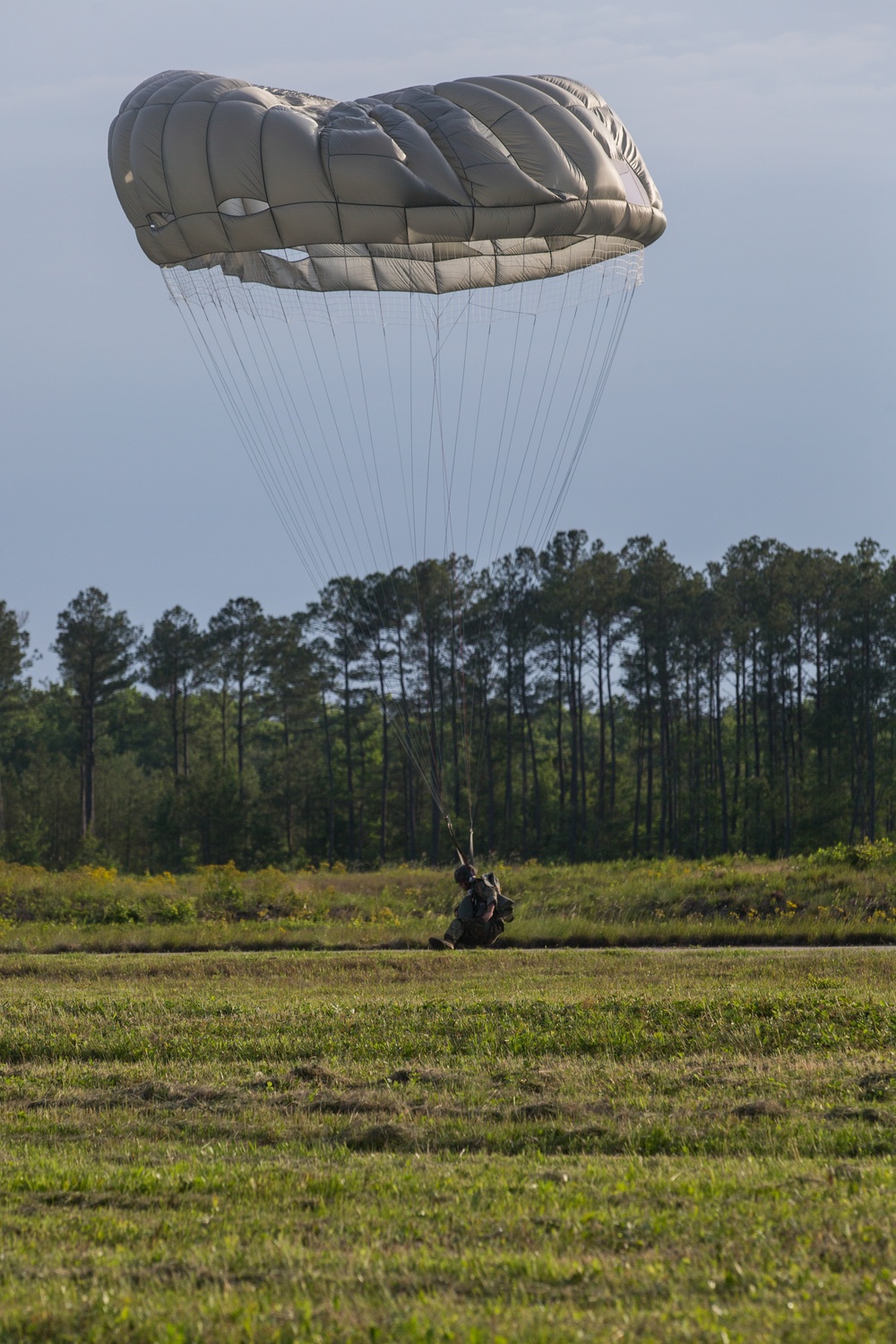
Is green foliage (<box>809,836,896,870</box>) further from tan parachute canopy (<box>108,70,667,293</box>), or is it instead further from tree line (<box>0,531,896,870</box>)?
tree line (<box>0,531,896,870</box>)

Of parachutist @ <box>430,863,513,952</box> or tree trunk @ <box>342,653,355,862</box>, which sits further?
tree trunk @ <box>342,653,355,862</box>

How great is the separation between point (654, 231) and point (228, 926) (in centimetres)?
1411

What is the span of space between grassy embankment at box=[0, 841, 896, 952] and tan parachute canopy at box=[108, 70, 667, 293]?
1117cm

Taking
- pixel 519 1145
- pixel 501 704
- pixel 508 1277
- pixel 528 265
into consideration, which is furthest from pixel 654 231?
pixel 501 704

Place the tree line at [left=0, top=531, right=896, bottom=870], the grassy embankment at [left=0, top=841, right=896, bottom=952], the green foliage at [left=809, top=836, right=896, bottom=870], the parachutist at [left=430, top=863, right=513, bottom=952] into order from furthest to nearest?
the tree line at [left=0, top=531, right=896, bottom=870] < the green foliage at [left=809, top=836, right=896, bottom=870] < the grassy embankment at [left=0, top=841, right=896, bottom=952] < the parachutist at [left=430, top=863, right=513, bottom=952]

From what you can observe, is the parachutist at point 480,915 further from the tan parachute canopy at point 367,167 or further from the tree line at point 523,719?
the tree line at point 523,719

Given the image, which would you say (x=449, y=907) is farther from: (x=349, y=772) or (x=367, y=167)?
(x=349, y=772)

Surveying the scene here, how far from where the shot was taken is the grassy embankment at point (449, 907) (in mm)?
19781

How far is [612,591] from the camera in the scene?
5341cm

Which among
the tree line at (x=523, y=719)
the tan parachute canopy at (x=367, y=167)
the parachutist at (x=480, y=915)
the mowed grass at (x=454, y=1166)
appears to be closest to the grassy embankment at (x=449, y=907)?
the parachutist at (x=480, y=915)

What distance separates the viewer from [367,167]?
1264 cm

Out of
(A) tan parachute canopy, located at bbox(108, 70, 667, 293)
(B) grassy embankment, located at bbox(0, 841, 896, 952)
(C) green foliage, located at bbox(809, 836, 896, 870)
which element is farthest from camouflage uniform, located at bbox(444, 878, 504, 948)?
(C) green foliage, located at bbox(809, 836, 896, 870)

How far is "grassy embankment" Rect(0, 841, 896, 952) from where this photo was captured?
19.8 m

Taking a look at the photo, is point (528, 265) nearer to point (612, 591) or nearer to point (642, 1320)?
point (642, 1320)
